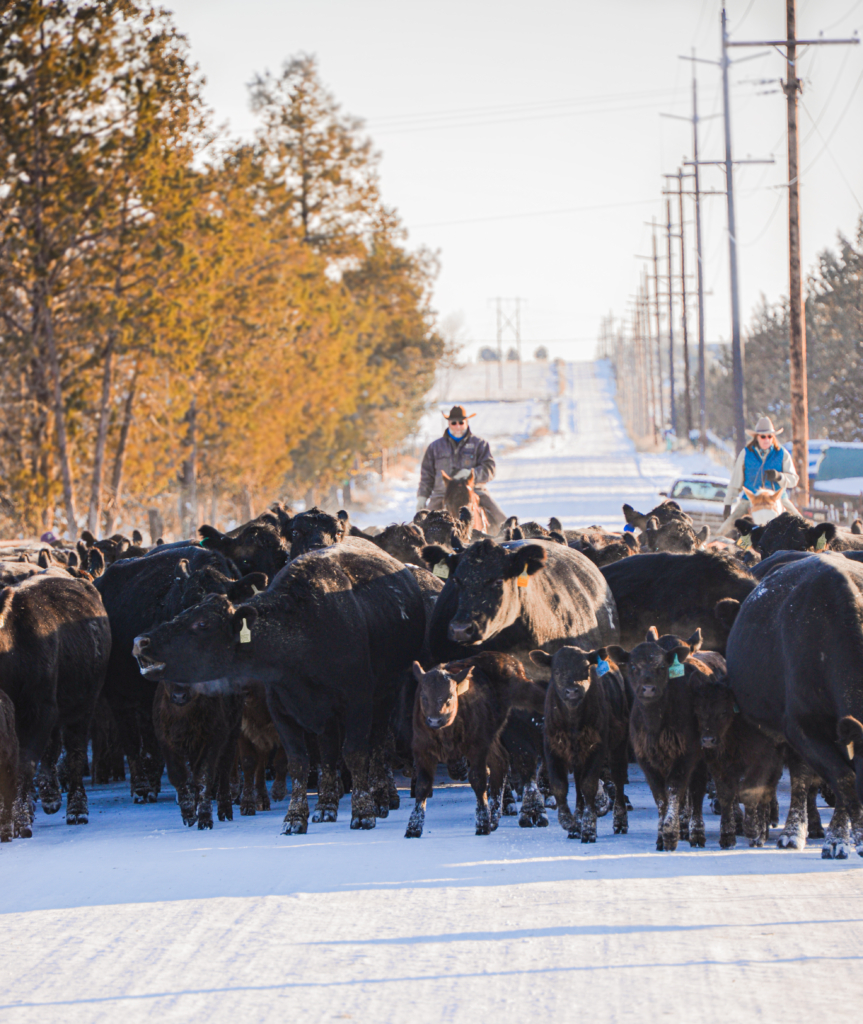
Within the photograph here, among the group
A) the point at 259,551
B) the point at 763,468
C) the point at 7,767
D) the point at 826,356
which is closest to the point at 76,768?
the point at 7,767

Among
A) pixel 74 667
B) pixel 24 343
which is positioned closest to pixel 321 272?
pixel 24 343

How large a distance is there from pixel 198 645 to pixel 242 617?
13.5 inches

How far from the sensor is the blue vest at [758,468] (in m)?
15.7

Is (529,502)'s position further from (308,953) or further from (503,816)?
(308,953)

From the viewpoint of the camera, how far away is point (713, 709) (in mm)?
8711

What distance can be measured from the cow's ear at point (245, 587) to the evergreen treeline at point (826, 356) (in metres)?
38.4

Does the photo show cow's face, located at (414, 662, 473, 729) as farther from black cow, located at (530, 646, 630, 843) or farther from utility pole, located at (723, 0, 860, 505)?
utility pole, located at (723, 0, 860, 505)

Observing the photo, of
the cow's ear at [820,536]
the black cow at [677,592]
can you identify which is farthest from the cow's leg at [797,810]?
the cow's ear at [820,536]

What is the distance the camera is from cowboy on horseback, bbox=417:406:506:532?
17.7 m

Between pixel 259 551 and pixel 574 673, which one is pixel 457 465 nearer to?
pixel 259 551

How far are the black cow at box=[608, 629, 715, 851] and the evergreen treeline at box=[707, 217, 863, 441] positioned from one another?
39.1 metres

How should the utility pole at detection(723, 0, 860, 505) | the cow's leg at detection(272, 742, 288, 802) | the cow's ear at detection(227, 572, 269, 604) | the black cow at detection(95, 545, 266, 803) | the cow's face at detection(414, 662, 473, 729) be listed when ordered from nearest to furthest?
1. the cow's face at detection(414, 662, 473, 729)
2. the cow's ear at detection(227, 572, 269, 604)
3. the black cow at detection(95, 545, 266, 803)
4. the cow's leg at detection(272, 742, 288, 802)
5. the utility pole at detection(723, 0, 860, 505)

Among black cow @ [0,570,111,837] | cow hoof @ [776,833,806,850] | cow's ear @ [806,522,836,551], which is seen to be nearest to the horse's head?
cow's ear @ [806,522,836,551]

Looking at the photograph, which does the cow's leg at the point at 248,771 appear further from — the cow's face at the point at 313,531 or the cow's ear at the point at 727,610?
the cow's ear at the point at 727,610
